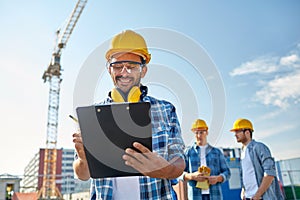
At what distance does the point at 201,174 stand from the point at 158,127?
2.97 meters

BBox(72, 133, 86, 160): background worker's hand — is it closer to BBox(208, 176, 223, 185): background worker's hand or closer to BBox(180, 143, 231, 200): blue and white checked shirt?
BBox(208, 176, 223, 185): background worker's hand

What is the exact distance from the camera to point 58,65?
48.9 meters

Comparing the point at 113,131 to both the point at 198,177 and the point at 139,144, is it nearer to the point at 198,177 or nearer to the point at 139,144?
the point at 139,144

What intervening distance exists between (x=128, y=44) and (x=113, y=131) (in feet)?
2.57

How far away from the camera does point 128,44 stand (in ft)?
6.68

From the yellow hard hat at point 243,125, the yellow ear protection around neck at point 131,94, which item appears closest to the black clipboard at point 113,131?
the yellow ear protection around neck at point 131,94

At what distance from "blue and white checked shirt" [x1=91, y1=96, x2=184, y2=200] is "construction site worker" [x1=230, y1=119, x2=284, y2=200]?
3.08 m

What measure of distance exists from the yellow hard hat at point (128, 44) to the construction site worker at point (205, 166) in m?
3.03

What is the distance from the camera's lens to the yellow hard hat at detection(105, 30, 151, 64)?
79.2 inches

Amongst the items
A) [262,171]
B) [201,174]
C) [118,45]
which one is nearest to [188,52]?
[118,45]

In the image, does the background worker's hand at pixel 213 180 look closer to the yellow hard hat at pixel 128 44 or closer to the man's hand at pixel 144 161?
the yellow hard hat at pixel 128 44

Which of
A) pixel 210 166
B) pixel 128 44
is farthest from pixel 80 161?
pixel 210 166

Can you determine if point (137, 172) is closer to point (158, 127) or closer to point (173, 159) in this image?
point (173, 159)

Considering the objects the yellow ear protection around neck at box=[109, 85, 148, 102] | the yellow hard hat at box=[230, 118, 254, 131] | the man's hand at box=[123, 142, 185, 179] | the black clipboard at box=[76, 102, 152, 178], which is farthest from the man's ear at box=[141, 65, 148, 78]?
the yellow hard hat at box=[230, 118, 254, 131]
